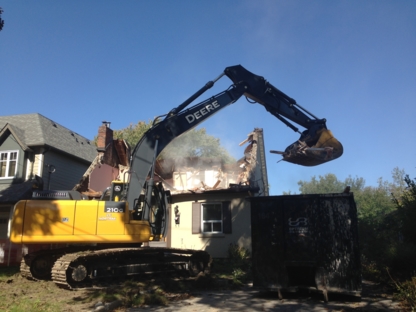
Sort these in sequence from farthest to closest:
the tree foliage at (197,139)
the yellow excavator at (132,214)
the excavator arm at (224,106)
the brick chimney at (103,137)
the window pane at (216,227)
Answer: the tree foliage at (197,139)
the brick chimney at (103,137)
the window pane at (216,227)
the excavator arm at (224,106)
the yellow excavator at (132,214)

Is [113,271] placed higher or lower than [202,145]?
lower

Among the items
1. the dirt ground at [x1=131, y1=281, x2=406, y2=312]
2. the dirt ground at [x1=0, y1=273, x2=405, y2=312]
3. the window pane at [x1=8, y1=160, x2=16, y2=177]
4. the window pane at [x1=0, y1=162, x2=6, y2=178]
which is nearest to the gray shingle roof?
the window pane at [x1=8, y1=160, x2=16, y2=177]

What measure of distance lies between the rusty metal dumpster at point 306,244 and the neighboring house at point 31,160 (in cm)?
1027

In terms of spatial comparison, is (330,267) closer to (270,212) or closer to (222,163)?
(270,212)

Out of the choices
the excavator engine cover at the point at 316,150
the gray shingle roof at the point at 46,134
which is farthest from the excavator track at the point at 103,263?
the gray shingle roof at the point at 46,134

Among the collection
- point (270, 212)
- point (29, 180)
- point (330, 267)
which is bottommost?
point (330, 267)

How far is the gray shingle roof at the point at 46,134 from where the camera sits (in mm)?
17750

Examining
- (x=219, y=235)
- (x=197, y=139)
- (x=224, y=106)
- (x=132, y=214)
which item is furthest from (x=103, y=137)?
(x=197, y=139)

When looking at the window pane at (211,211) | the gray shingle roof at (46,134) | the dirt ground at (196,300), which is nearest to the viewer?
the dirt ground at (196,300)

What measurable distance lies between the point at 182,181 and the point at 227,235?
635 cm

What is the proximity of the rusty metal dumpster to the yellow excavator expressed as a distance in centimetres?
291

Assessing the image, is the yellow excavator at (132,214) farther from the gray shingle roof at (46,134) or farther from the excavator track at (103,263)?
the gray shingle roof at (46,134)

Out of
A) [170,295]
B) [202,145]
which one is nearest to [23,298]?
[170,295]

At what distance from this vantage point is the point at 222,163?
21312 millimetres
